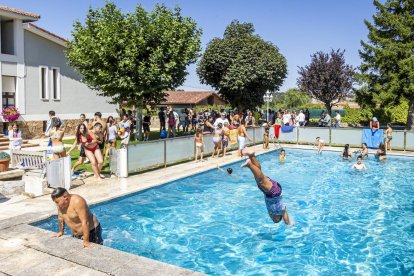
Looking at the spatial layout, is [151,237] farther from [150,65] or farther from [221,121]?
[150,65]

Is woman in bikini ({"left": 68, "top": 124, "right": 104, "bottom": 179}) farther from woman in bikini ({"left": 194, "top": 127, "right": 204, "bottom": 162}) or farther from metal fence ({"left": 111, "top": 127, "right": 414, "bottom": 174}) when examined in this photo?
woman in bikini ({"left": 194, "top": 127, "right": 204, "bottom": 162})

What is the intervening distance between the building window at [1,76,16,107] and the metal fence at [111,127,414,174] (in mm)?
12632

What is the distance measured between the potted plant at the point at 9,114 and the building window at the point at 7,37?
3.62m

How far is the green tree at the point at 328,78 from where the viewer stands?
37.3 meters

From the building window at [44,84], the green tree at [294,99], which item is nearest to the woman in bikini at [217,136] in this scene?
the building window at [44,84]

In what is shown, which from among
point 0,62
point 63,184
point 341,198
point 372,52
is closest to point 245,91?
point 372,52

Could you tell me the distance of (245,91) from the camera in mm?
41625

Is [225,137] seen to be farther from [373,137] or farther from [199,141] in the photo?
[373,137]

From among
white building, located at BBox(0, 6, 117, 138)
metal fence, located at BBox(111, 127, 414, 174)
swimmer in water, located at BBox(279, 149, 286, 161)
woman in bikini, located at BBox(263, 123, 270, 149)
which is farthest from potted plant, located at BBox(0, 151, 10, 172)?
woman in bikini, located at BBox(263, 123, 270, 149)

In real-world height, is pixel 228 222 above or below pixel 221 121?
below

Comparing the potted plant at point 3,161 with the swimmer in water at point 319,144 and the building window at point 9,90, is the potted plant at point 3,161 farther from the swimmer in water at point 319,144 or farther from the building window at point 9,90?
the swimmer in water at point 319,144

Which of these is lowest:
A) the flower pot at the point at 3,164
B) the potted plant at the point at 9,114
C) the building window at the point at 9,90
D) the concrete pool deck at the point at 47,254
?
the concrete pool deck at the point at 47,254

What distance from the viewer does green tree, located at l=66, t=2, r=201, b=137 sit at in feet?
68.6

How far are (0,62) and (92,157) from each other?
13.5 meters
